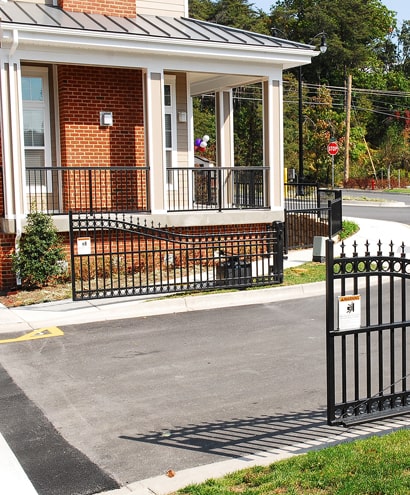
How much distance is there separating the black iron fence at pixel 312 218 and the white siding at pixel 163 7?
532 centimetres

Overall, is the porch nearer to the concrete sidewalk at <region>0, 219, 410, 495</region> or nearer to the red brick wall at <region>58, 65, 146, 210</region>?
the red brick wall at <region>58, 65, 146, 210</region>

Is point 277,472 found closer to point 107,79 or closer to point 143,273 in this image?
point 143,273

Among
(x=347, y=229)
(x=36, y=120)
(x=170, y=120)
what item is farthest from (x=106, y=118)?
(x=347, y=229)

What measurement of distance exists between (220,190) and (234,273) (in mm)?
3324

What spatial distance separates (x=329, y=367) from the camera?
18.2 ft

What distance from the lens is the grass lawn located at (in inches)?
175

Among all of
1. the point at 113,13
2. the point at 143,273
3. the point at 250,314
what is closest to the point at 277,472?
the point at 250,314

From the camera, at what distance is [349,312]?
5605 millimetres

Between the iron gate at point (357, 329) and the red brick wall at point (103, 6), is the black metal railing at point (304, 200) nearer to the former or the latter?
the red brick wall at point (103, 6)

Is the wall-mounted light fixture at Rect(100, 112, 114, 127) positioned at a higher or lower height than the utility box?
higher

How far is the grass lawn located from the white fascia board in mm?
10057

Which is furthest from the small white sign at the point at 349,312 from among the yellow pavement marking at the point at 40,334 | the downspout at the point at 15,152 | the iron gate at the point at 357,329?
the downspout at the point at 15,152

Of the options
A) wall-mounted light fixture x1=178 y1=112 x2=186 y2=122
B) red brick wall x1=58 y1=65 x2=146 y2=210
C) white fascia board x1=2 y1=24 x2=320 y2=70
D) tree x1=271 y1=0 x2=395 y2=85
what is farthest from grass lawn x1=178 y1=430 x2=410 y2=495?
tree x1=271 y1=0 x2=395 y2=85

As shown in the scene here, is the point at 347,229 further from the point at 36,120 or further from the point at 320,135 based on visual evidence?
the point at 320,135
